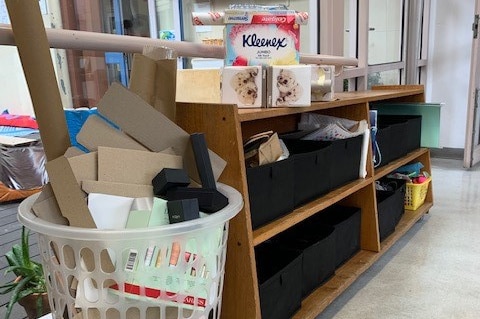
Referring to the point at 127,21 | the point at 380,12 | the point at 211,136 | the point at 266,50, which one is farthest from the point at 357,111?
the point at 380,12

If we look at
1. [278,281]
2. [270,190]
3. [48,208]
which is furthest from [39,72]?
[278,281]

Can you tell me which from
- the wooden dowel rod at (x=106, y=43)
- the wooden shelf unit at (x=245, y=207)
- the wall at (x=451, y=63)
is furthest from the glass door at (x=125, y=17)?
the wall at (x=451, y=63)

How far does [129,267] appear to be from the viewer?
0.84 m

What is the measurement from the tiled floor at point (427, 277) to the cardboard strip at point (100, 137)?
117 centimetres

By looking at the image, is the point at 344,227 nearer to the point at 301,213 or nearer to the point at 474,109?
the point at 301,213

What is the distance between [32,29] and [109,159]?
1.04ft

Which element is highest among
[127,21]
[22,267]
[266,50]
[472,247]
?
[127,21]

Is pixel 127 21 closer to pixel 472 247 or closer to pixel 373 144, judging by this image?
pixel 373 144

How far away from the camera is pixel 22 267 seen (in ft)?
4.22

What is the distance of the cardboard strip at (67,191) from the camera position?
879 mm

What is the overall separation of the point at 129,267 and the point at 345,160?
1.26 m

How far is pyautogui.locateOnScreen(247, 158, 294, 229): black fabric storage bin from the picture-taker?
1350 mm

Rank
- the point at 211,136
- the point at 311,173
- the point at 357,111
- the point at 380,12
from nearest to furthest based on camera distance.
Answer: the point at 211,136 < the point at 311,173 < the point at 357,111 < the point at 380,12

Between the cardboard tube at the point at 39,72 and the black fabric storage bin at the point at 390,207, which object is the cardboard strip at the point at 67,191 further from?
the black fabric storage bin at the point at 390,207
